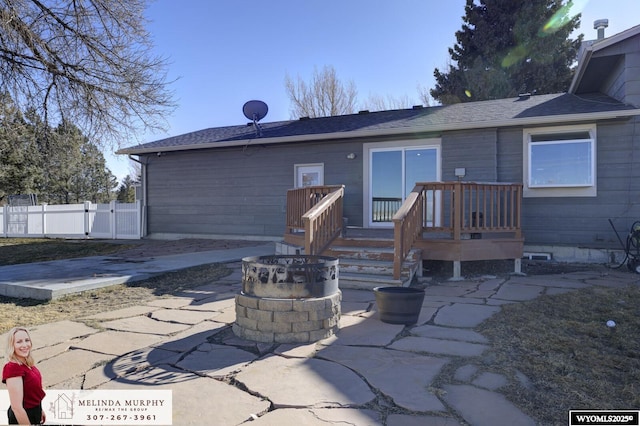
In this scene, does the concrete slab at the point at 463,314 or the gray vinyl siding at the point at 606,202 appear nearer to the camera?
the concrete slab at the point at 463,314

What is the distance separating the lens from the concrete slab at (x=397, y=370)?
253 centimetres

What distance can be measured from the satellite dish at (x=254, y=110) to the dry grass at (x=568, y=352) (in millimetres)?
9439

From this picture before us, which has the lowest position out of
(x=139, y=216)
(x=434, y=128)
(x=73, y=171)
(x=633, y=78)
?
(x=139, y=216)

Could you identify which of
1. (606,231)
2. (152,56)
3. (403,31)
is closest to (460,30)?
(403,31)

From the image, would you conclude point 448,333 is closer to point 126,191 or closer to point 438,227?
point 438,227

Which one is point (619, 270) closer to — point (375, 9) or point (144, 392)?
point (144, 392)

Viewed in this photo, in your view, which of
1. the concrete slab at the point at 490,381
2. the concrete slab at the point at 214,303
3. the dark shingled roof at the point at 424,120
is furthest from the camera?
the dark shingled roof at the point at 424,120

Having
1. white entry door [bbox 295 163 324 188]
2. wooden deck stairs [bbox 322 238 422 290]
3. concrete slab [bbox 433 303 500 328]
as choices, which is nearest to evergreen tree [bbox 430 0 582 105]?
white entry door [bbox 295 163 324 188]

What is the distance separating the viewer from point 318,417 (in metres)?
2.31

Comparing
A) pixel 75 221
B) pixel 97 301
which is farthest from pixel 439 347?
pixel 75 221

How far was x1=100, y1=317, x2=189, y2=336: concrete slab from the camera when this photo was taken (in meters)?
3.98

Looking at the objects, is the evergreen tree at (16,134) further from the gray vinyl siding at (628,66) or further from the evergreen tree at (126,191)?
the evergreen tree at (126,191)

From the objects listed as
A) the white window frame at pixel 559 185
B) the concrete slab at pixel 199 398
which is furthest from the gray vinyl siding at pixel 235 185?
→ the concrete slab at pixel 199 398

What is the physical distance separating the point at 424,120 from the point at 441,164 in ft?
3.70
